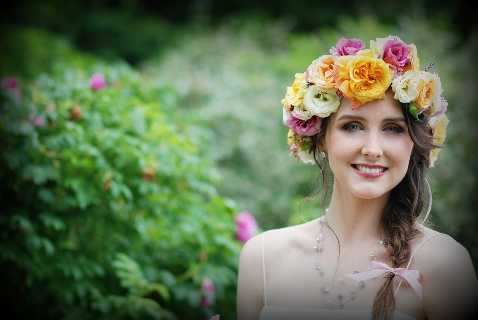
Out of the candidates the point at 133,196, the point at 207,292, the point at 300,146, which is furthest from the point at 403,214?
the point at 133,196

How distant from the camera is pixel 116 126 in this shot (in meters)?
3.96

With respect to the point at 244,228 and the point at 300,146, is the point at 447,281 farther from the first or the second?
the point at 244,228

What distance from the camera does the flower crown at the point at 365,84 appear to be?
2158mm

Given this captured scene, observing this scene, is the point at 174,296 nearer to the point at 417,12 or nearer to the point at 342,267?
the point at 342,267

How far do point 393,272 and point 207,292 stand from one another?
188 centimetres

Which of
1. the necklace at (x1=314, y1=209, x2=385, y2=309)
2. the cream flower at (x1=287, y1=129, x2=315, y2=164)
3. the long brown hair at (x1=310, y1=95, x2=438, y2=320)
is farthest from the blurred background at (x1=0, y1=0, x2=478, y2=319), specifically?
→ the long brown hair at (x1=310, y1=95, x2=438, y2=320)

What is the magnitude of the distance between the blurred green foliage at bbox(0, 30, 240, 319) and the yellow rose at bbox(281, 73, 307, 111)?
1.47 meters

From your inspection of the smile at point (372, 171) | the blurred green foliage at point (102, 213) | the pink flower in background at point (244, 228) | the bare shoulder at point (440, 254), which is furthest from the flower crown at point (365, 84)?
the pink flower in background at point (244, 228)

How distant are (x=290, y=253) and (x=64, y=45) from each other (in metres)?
9.03

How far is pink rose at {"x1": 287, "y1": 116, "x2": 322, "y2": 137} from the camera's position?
2373 millimetres

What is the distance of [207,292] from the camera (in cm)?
380

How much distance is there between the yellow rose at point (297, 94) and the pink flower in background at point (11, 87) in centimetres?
202

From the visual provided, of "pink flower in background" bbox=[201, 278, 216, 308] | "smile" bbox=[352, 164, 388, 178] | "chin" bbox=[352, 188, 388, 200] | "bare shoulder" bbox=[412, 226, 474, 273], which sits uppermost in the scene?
"smile" bbox=[352, 164, 388, 178]

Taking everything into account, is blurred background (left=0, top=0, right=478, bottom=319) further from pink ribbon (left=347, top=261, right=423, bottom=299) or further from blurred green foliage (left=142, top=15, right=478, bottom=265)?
pink ribbon (left=347, top=261, right=423, bottom=299)
